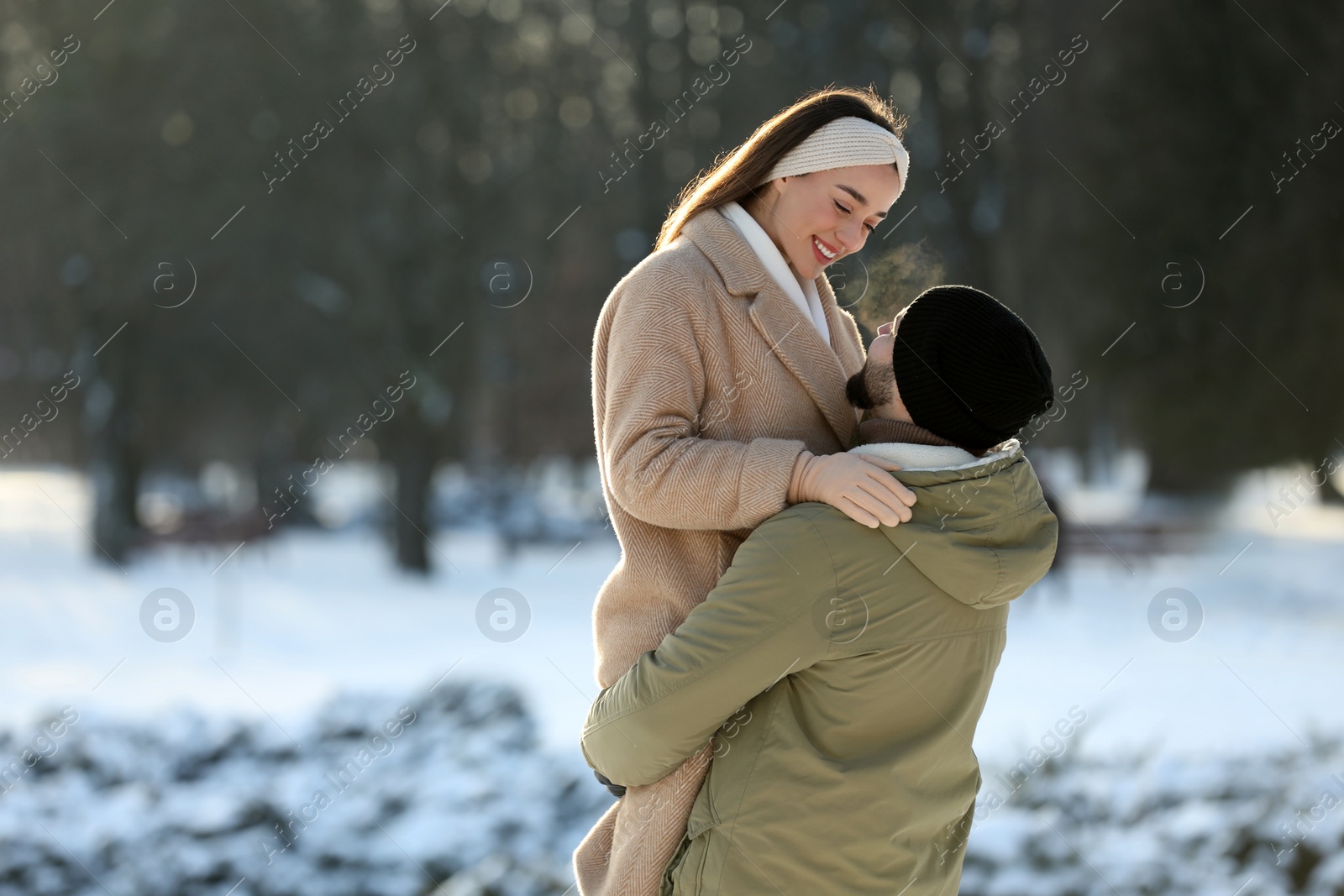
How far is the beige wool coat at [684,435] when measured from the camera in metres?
1.65

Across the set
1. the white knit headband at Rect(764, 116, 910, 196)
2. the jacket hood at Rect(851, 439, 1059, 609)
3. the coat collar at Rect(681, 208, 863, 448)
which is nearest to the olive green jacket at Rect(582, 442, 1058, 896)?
the jacket hood at Rect(851, 439, 1059, 609)

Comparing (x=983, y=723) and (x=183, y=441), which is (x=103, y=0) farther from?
(x=983, y=723)

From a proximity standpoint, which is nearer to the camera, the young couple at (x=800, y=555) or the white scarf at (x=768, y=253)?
the young couple at (x=800, y=555)

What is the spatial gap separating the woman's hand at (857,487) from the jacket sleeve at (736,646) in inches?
1.9

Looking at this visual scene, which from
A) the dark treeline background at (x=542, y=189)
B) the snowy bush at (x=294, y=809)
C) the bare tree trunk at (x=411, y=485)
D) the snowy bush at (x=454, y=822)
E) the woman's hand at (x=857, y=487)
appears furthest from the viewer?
the bare tree trunk at (x=411, y=485)

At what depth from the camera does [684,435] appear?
171 cm

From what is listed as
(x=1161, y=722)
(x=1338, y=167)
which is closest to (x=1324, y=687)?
(x=1161, y=722)

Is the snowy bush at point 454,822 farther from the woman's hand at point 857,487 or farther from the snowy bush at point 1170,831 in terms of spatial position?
the woman's hand at point 857,487

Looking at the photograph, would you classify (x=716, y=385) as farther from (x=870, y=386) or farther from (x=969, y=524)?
(x=969, y=524)

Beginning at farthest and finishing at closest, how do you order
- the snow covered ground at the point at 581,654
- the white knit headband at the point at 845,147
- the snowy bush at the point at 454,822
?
the snow covered ground at the point at 581,654
the snowy bush at the point at 454,822
the white knit headband at the point at 845,147

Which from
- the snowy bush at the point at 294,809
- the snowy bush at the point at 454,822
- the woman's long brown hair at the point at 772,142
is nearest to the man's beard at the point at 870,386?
the woman's long brown hair at the point at 772,142

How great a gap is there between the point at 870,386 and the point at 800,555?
1.05 ft

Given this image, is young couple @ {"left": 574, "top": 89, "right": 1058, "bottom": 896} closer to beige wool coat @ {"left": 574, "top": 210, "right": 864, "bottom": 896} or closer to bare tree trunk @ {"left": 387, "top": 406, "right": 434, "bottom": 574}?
beige wool coat @ {"left": 574, "top": 210, "right": 864, "bottom": 896}

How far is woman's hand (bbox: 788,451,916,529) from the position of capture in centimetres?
153
